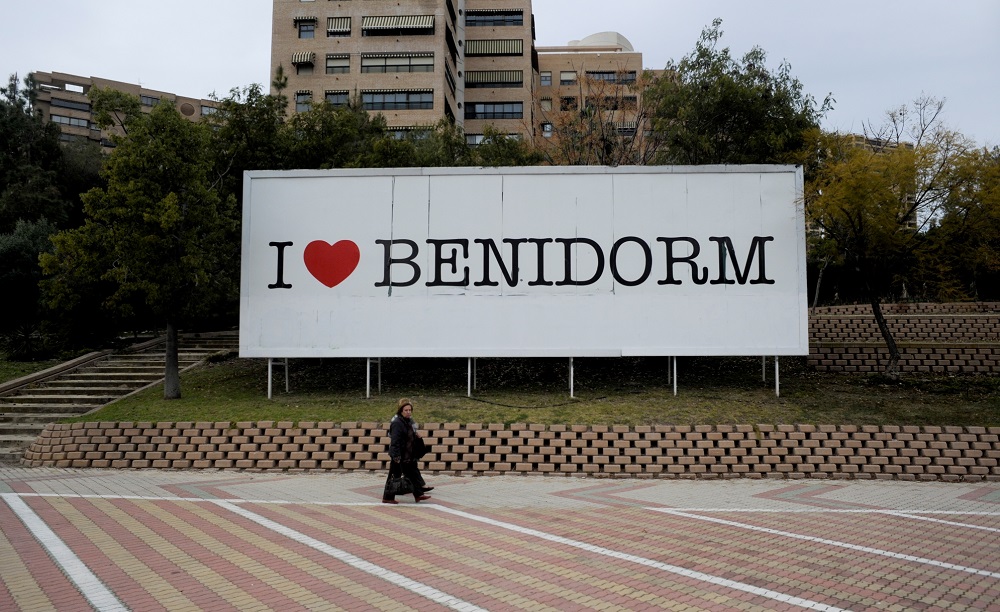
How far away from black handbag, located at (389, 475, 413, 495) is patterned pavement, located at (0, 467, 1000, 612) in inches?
10.7

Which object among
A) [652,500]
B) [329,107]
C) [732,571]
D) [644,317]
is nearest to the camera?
[732,571]

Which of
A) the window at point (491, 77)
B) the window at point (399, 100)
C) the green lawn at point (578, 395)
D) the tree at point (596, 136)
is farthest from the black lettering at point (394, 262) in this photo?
the window at point (491, 77)

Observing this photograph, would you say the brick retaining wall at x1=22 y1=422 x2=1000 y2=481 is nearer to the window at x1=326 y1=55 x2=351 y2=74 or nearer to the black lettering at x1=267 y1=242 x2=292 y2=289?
the black lettering at x1=267 y1=242 x2=292 y2=289

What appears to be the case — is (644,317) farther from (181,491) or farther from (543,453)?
(181,491)

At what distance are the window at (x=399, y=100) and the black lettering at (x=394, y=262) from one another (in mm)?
30789

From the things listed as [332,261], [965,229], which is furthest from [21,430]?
[965,229]

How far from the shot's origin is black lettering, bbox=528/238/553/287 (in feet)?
50.3

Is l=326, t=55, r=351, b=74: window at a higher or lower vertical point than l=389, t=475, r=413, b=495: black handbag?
higher

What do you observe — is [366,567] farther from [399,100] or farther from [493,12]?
[493,12]

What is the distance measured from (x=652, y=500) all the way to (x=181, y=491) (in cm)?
678

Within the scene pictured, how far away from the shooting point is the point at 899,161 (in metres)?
15.5

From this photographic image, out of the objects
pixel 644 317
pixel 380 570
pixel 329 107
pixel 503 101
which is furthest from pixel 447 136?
pixel 503 101

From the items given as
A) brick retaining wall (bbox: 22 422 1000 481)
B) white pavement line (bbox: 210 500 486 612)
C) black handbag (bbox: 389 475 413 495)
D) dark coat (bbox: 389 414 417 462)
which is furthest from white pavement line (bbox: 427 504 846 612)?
brick retaining wall (bbox: 22 422 1000 481)

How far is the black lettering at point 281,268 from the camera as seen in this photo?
15.5m
